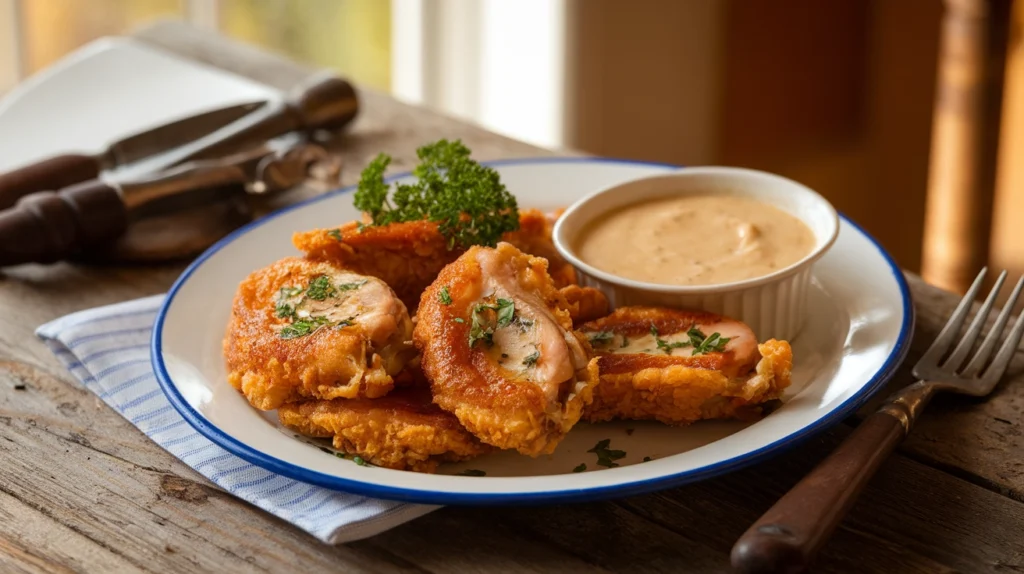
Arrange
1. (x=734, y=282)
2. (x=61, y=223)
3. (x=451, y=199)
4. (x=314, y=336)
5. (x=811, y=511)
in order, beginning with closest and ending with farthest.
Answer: (x=811, y=511) → (x=314, y=336) → (x=734, y=282) → (x=451, y=199) → (x=61, y=223)

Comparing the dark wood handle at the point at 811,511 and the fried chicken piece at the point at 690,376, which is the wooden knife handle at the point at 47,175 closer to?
the fried chicken piece at the point at 690,376

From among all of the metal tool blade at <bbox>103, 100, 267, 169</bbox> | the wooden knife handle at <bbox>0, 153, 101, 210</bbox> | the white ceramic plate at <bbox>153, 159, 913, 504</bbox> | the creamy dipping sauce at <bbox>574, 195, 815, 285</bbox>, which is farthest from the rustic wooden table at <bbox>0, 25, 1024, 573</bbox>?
the metal tool blade at <bbox>103, 100, 267, 169</bbox>

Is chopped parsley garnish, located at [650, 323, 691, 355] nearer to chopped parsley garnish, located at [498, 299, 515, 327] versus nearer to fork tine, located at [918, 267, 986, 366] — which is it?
chopped parsley garnish, located at [498, 299, 515, 327]

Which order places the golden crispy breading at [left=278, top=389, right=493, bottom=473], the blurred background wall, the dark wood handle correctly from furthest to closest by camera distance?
the blurred background wall < the golden crispy breading at [left=278, top=389, right=493, bottom=473] < the dark wood handle

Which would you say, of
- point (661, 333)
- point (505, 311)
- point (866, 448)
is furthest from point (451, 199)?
point (866, 448)

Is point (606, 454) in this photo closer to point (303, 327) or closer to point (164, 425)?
point (303, 327)
